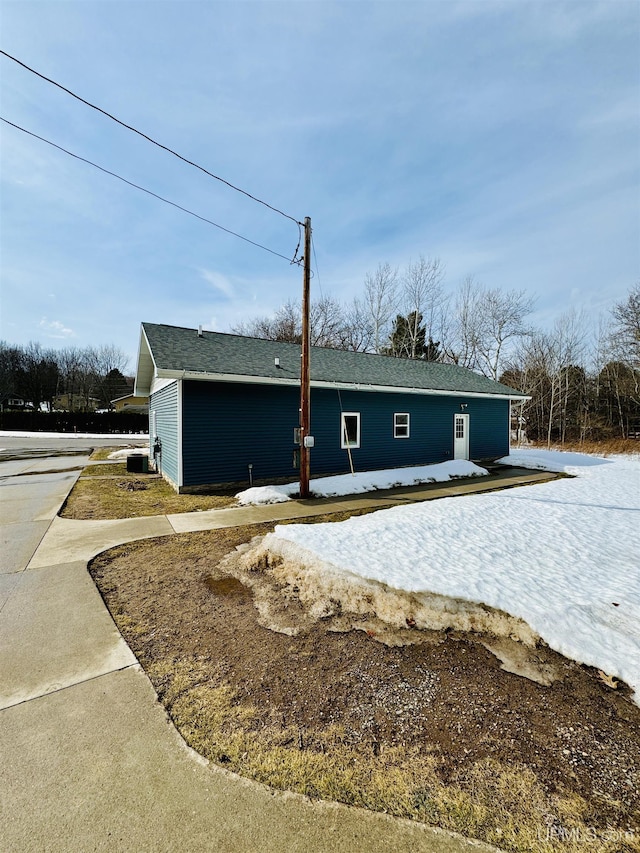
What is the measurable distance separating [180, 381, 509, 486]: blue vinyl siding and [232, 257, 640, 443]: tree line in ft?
48.2

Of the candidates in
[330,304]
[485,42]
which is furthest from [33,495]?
[330,304]

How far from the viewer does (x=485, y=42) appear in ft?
21.5

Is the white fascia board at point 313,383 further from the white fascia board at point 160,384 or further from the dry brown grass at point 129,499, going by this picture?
the dry brown grass at point 129,499

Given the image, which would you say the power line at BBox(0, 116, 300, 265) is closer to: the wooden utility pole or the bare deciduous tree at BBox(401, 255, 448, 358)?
the wooden utility pole

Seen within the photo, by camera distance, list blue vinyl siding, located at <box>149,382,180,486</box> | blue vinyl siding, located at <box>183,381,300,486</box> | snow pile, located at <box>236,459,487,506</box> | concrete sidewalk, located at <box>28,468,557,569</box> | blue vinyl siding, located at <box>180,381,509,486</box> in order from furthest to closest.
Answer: blue vinyl siding, located at <box>149,382,180,486</box> → blue vinyl siding, located at <box>180,381,509,486</box> → blue vinyl siding, located at <box>183,381,300,486</box> → snow pile, located at <box>236,459,487,506</box> → concrete sidewalk, located at <box>28,468,557,569</box>

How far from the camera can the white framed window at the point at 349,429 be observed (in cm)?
1173

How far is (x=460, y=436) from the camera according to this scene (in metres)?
15.1

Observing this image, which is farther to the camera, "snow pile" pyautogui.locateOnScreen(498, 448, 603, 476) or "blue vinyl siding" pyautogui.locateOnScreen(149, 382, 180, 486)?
"snow pile" pyautogui.locateOnScreen(498, 448, 603, 476)

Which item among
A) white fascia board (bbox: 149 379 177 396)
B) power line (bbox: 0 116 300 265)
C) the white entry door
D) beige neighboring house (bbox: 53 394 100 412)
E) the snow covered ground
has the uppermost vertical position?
power line (bbox: 0 116 300 265)

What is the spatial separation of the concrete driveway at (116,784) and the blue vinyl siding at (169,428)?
7.01m

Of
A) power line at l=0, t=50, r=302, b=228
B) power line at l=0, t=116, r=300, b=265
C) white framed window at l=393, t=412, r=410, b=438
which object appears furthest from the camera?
white framed window at l=393, t=412, r=410, b=438

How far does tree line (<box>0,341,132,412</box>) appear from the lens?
165 ft

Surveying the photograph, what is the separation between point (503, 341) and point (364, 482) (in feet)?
73.6

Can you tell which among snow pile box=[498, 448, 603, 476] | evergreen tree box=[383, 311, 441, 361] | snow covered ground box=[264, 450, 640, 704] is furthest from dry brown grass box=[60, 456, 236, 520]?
evergreen tree box=[383, 311, 441, 361]
